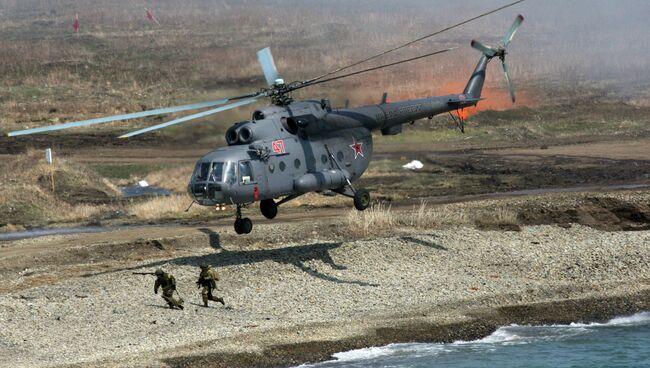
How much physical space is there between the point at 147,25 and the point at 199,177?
6256cm

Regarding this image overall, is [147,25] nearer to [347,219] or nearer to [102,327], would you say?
[347,219]

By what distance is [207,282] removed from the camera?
27.2 metres

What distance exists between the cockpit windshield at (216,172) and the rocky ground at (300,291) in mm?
3159

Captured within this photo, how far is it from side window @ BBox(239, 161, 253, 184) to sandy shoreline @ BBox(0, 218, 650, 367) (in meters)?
3.13

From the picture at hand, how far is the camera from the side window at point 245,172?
27.9 meters

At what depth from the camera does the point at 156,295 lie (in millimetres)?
28234

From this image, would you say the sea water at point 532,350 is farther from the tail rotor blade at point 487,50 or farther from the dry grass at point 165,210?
the dry grass at point 165,210

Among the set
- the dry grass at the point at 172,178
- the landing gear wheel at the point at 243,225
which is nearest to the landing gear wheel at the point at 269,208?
the landing gear wheel at the point at 243,225

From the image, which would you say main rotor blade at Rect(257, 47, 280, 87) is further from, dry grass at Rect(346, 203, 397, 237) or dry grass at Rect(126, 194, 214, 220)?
dry grass at Rect(126, 194, 214, 220)

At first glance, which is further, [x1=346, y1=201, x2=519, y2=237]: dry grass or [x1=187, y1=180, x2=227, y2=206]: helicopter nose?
[x1=346, y1=201, x2=519, y2=237]: dry grass

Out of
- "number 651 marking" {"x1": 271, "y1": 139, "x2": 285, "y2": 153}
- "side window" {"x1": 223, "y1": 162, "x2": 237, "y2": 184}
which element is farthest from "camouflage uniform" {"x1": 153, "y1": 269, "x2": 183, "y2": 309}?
"number 651 marking" {"x1": 271, "y1": 139, "x2": 285, "y2": 153}

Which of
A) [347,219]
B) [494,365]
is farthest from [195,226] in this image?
[494,365]

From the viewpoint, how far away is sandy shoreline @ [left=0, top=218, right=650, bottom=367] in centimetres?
2438

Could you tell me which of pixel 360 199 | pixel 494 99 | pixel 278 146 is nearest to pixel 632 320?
pixel 360 199
